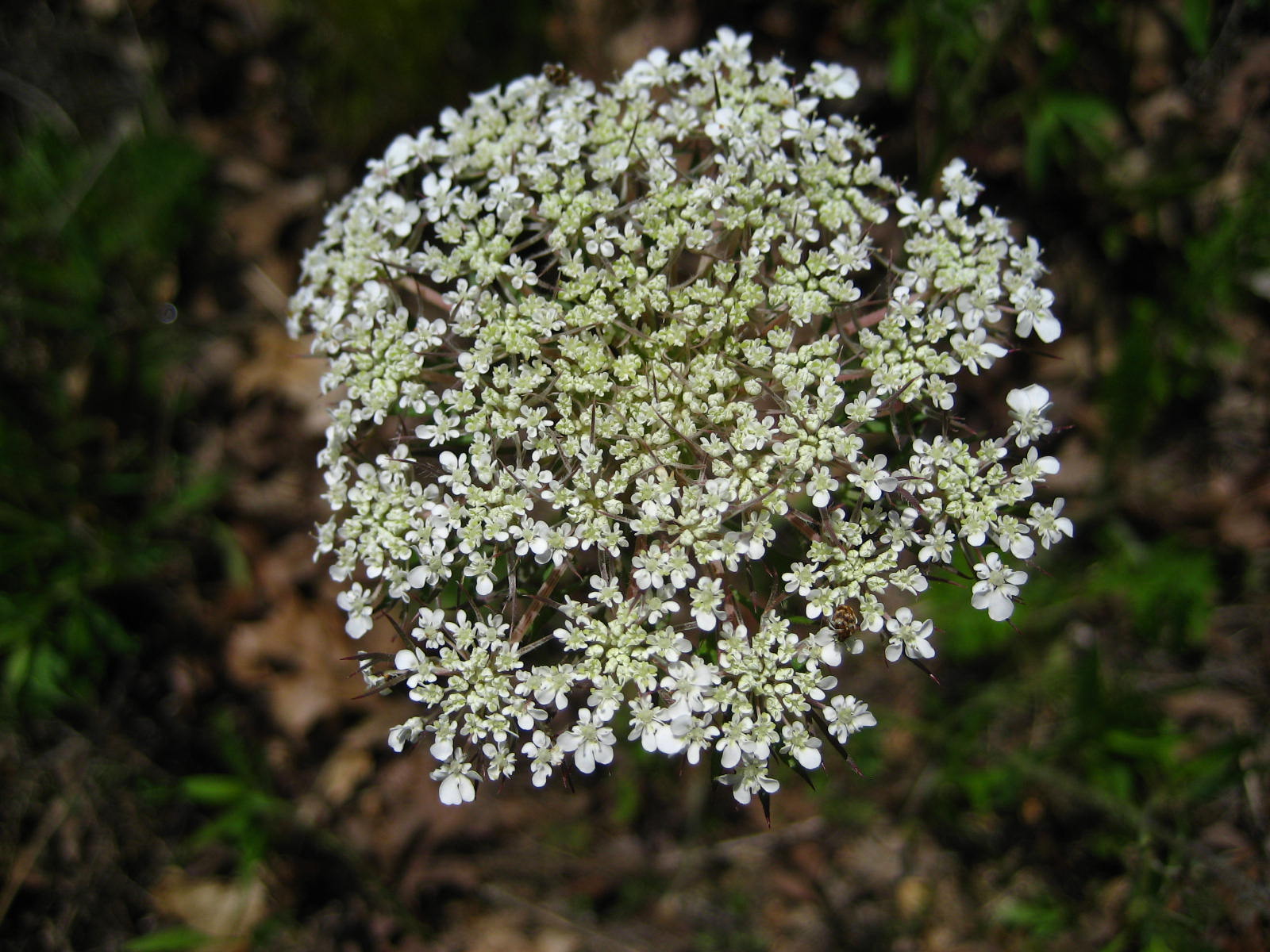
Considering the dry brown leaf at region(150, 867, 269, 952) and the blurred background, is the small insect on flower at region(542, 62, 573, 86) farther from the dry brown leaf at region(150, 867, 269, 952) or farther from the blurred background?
the dry brown leaf at region(150, 867, 269, 952)

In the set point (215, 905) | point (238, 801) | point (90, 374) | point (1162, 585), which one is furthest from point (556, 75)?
point (215, 905)

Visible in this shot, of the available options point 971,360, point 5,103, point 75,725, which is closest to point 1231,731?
point 971,360

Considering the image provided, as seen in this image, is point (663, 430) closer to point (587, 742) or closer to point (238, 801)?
point (587, 742)

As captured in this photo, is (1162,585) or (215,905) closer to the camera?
(1162,585)

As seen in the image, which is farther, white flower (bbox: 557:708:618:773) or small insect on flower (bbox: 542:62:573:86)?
small insect on flower (bbox: 542:62:573:86)

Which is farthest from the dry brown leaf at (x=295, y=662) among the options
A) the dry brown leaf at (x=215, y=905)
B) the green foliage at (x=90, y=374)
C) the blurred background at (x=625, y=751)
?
the dry brown leaf at (x=215, y=905)

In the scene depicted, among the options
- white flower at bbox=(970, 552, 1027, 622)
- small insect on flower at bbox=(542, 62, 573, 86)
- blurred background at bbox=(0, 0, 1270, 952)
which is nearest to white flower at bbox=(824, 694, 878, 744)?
white flower at bbox=(970, 552, 1027, 622)

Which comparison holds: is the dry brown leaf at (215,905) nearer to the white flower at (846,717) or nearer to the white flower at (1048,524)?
the white flower at (846,717)
